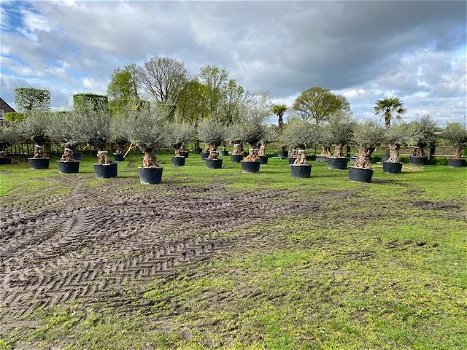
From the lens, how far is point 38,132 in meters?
17.0

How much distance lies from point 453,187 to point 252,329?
1200 centimetres

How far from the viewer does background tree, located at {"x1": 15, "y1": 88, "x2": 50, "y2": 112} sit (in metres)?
27.3

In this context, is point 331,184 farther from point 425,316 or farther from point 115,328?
point 115,328

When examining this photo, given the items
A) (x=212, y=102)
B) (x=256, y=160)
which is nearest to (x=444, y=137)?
(x=256, y=160)

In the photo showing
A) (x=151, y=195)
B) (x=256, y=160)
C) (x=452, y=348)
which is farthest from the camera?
(x=256, y=160)

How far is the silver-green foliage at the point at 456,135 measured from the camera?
21703mm

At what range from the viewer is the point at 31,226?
679 centimetres

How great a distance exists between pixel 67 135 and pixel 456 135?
860 inches

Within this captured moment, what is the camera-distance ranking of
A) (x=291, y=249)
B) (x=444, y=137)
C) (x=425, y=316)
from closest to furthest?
(x=425, y=316) → (x=291, y=249) → (x=444, y=137)

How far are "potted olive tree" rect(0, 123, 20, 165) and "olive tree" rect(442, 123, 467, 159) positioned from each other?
82.7 feet

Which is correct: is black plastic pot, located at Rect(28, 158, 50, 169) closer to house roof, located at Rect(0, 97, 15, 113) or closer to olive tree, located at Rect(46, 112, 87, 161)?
olive tree, located at Rect(46, 112, 87, 161)

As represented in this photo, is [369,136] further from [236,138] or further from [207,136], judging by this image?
[207,136]

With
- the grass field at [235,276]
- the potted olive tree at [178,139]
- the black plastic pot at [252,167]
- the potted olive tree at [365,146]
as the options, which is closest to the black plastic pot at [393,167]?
the potted olive tree at [365,146]

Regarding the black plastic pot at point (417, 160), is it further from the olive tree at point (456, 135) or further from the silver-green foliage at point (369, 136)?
the silver-green foliage at point (369, 136)
